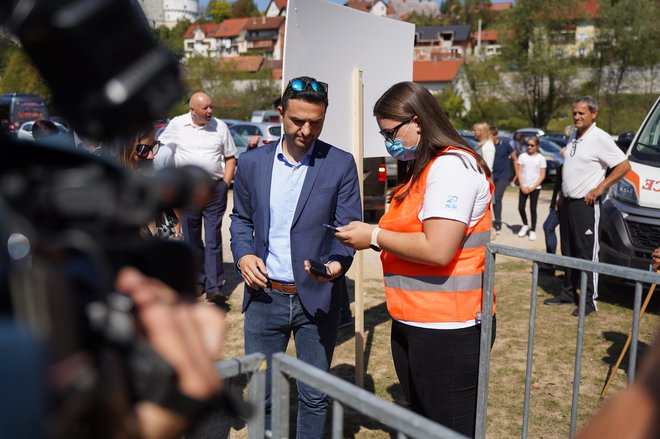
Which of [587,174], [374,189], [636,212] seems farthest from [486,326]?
[374,189]

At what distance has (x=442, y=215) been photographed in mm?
2383

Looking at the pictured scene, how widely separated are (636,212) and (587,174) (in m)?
0.82

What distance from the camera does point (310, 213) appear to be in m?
2.99

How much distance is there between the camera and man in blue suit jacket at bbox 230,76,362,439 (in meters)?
2.98

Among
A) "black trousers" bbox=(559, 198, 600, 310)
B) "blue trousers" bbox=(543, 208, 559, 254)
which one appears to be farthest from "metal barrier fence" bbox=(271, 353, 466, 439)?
"blue trousers" bbox=(543, 208, 559, 254)

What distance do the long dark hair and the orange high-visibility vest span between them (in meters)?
0.04

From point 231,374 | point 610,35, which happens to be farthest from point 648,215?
point 610,35

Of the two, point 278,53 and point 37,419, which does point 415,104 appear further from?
point 278,53

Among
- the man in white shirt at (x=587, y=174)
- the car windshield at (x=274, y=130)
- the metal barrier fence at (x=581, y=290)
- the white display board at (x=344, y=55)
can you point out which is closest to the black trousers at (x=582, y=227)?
the man in white shirt at (x=587, y=174)

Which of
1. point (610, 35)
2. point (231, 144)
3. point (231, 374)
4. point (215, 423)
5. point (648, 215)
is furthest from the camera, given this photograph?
point (610, 35)

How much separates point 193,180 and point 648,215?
245 inches

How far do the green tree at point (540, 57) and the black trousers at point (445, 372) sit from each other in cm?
3540

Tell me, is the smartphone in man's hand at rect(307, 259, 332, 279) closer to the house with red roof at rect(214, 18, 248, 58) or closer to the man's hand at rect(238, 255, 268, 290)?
the man's hand at rect(238, 255, 268, 290)

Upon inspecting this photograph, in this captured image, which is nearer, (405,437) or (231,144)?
(405,437)
